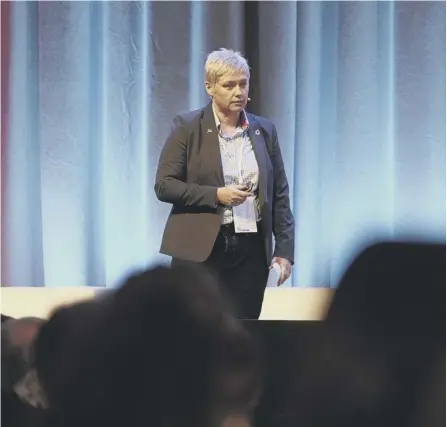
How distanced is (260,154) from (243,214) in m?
0.12

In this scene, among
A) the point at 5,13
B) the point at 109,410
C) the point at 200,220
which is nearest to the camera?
the point at 109,410

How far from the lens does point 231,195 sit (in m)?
1.17

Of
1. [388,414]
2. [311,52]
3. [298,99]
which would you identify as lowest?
[388,414]

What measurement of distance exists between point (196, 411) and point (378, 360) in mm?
201

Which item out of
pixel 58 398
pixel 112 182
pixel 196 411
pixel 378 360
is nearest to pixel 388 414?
pixel 378 360

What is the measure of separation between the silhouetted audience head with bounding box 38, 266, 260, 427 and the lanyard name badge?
57cm

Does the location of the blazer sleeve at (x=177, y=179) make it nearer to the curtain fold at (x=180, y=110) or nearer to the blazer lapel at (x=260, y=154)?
the blazer lapel at (x=260, y=154)

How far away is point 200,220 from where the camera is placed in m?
1.25

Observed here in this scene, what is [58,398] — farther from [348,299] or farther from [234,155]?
[234,155]

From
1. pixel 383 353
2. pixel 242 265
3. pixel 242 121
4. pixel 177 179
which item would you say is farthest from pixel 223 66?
pixel 383 353

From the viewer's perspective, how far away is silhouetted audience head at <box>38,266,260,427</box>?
0.62m

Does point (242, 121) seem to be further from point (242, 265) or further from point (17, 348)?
point (17, 348)

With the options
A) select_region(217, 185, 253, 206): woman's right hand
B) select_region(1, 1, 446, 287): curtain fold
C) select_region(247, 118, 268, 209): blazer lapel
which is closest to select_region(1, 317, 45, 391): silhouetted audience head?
select_region(217, 185, 253, 206): woman's right hand

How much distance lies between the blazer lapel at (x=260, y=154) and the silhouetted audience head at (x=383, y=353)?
580 millimetres
